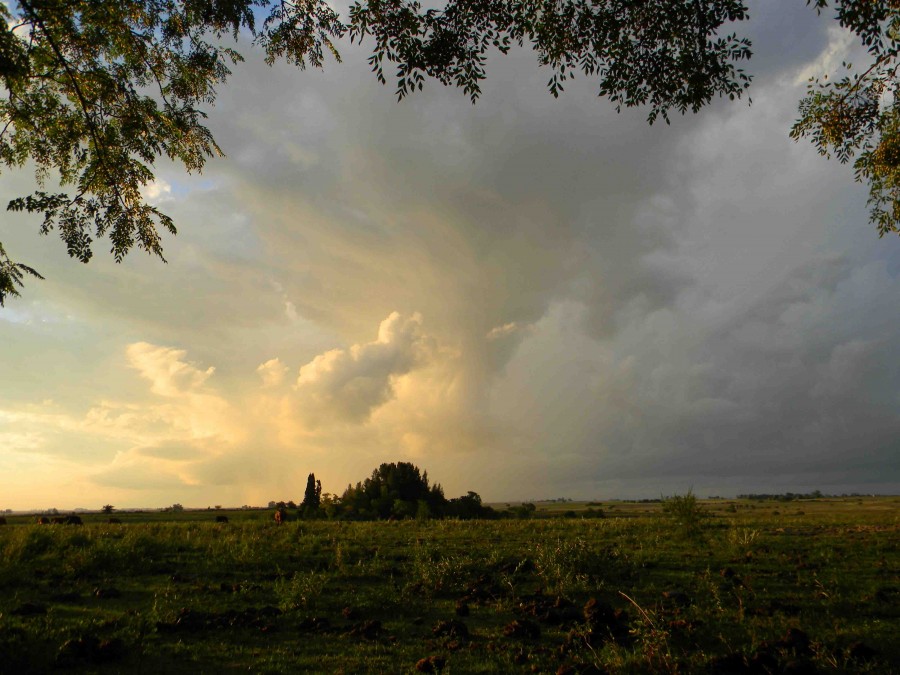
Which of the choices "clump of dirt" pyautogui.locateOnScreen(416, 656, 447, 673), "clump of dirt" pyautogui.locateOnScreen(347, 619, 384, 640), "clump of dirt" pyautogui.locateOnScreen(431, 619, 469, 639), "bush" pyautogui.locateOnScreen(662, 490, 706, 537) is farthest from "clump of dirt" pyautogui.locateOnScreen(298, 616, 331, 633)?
"bush" pyautogui.locateOnScreen(662, 490, 706, 537)

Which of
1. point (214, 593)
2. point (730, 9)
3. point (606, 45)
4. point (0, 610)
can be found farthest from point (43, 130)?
point (730, 9)

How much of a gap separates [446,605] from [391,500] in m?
81.2

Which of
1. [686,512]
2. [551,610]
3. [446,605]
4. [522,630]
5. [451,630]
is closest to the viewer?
[522,630]

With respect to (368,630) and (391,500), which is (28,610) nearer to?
(368,630)

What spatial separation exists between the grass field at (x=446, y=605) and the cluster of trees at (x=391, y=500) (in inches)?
2147

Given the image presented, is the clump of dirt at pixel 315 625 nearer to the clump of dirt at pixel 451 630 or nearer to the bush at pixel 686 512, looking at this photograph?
the clump of dirt at pixel 451 630

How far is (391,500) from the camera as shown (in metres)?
88.8

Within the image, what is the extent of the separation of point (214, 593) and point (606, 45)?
15.5 m

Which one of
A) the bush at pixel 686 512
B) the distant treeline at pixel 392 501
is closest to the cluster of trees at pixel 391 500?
the distant treeline at pixel 392 501

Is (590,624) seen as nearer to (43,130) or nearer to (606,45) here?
(606,45)

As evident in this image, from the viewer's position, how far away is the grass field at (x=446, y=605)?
7777mm

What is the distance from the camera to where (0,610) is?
10586 mm

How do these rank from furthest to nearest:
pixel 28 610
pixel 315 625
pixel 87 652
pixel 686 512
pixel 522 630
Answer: pixel 686 512 < pixel 28 610 < pixel 315 625 < pixel 522 630 < pixel 87 652

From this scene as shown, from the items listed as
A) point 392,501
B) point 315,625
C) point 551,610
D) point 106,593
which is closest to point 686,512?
point 551,610
